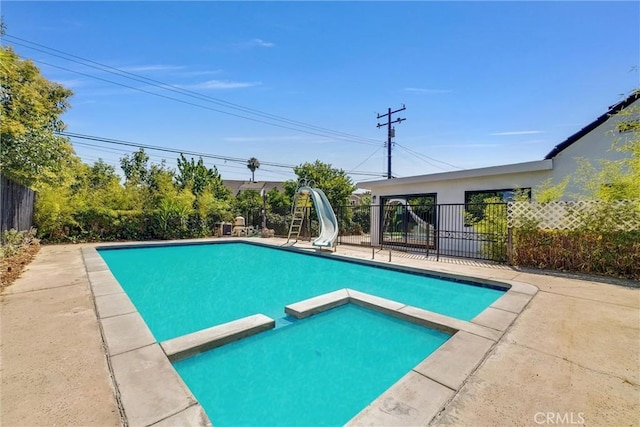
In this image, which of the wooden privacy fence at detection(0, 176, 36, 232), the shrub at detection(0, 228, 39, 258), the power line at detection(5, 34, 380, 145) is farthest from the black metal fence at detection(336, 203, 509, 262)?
the wooden privacy fence at detection(0, 176, 36, 232)

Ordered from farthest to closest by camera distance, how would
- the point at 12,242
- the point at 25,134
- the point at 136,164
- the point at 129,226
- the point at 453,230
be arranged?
the point at 136,164 < the point at 129,226 < the point at 453,230 < the point at 25,134 < the point at 12,242

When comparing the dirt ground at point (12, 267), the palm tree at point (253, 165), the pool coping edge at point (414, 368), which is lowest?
the pool coping edge at point (414, 368)

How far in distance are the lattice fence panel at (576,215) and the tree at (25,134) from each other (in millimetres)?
12623

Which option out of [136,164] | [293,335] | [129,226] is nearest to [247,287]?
[293,335]

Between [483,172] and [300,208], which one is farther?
[300,208]

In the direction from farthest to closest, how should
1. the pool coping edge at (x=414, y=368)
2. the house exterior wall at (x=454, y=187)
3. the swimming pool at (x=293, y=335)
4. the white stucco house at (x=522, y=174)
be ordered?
1. the house exterior wall at (x=454, y=187)
2. the white stucco house at (x=522, y=174)
3. the swimming pool at (x=293, y=335)
4. the pool coping edge at (x=414, y=368)

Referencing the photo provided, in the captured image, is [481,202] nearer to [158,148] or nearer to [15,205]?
[15,205]

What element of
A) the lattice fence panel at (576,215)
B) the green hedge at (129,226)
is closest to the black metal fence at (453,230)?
the lattice fence panel at (576,215)

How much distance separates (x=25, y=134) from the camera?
732 centimetres

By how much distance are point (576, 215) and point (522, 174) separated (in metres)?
→ 2.48

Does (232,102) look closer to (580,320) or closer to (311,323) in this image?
(311,323)

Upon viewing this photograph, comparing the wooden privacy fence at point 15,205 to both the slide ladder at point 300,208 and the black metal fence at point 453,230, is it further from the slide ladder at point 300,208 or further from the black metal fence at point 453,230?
the black metal fence at point 453,230

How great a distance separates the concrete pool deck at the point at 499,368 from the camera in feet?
6.27

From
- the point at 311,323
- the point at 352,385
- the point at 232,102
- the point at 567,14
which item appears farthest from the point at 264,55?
the point at 352,385
